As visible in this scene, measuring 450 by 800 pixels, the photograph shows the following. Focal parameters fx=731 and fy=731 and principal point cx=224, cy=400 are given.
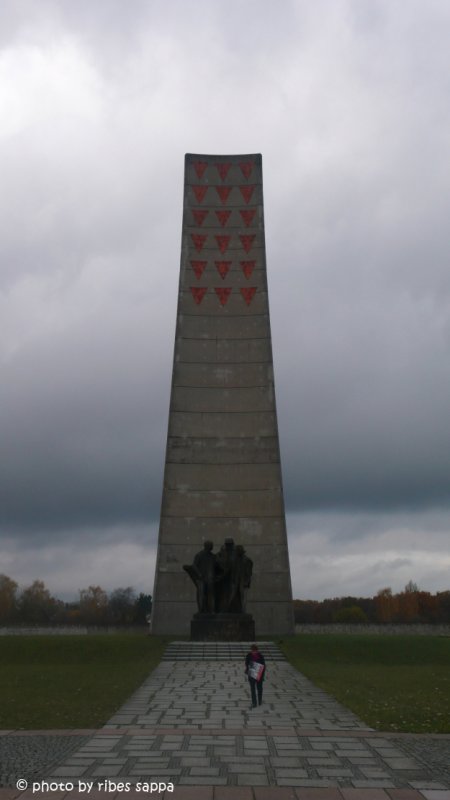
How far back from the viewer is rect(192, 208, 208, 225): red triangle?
3162 centimetres

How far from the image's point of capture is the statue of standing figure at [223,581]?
19.9 m

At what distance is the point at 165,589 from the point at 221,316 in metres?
11.1

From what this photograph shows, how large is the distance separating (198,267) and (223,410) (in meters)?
6.36

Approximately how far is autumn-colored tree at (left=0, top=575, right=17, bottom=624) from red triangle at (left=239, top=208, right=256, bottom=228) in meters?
55.1

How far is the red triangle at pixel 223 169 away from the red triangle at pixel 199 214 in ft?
6.40

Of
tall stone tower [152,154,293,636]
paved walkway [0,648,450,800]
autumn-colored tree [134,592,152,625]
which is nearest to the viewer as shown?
paved walkway [0,648,450,800]

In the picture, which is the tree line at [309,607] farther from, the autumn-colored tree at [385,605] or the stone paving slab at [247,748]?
the stone paving slab at [247,748]

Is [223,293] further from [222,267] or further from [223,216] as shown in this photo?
[223,216]

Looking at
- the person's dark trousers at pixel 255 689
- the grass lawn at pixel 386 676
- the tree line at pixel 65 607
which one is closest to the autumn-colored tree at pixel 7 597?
the tree line at pixel 65 607

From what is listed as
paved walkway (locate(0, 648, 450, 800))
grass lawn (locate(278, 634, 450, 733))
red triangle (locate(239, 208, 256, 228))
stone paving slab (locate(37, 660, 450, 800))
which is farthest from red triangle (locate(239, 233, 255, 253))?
paved walkway (locate(0, 648, 450, 800))

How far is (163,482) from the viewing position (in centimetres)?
2809

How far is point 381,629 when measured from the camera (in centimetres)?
3441

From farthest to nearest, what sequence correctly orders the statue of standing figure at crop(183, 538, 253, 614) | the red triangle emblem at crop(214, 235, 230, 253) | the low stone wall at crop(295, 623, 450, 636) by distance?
the low stone wall at crop(295, 623, 450, 636) → the red triangle emblem at crop(214, 235, 230, 253) → the statue of standing figure at crop(183, 538, 253, 614)

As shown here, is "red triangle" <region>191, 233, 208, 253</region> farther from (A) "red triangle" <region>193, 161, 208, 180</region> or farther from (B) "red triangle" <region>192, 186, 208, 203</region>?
(A) "red triangle" <region>193, 161, 208, 180</region>
